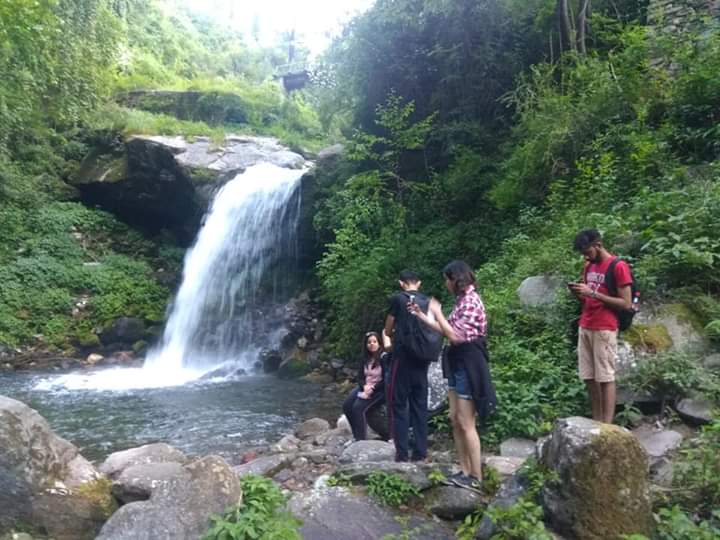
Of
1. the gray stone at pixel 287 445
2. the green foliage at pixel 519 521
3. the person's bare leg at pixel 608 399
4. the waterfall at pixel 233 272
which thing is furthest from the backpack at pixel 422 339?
the waterfall at pixel 233 272

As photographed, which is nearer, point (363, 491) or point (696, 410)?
point (363, 491)

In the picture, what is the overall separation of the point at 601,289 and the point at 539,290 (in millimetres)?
2334

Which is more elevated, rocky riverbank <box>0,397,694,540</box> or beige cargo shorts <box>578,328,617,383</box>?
beige cargo shorts <box>578,328,617,383</box>

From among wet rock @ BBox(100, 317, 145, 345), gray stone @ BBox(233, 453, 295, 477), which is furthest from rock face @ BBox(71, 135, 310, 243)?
gray stone @ BBox(233, 453, 295, 477)

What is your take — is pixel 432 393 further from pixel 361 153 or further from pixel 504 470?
pixel 361 153

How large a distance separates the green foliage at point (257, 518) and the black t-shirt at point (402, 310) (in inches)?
54.4

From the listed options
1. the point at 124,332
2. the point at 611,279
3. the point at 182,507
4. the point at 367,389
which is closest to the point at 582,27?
the point at 611,279

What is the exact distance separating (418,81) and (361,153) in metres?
2.25

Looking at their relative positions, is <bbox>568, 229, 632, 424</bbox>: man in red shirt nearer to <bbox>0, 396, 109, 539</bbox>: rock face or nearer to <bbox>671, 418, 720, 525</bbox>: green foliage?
<bbox>671, 418, 720, 525</bbox>: green foliage

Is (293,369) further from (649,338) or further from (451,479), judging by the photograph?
(451,479)

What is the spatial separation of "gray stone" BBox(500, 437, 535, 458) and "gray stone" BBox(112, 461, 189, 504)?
93.6 inches

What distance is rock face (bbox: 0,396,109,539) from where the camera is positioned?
11.2 feet

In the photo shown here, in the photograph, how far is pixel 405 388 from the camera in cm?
425

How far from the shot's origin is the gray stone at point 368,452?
182 inches
